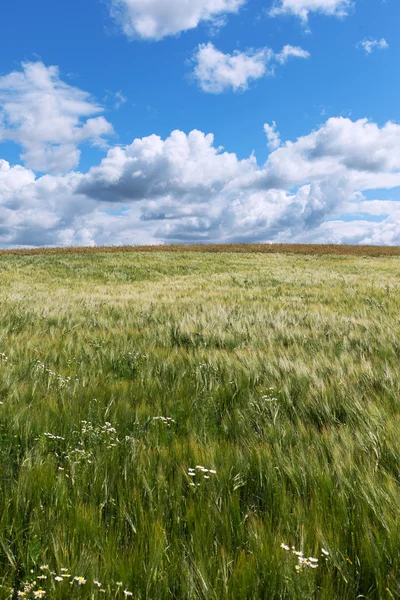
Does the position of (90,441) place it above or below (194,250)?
below

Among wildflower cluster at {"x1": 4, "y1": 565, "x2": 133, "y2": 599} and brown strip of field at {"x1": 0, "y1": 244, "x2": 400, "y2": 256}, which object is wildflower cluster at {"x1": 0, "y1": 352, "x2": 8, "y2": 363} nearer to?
wildflower cluster at {"x1": 4, "y1": 565, "x2": 133, "y2": 599}

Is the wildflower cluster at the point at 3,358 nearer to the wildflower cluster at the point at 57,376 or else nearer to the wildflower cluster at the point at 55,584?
the wildflower cluster at the point at 57,376

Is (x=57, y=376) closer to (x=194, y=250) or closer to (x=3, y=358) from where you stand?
(x=3, y=358)

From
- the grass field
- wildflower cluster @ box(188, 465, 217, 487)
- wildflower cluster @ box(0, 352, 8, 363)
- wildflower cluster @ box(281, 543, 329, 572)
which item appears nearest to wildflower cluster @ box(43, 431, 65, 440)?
the grass field

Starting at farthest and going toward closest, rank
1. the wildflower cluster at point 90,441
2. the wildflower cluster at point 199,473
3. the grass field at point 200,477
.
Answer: the wildflower cluster at point 90,441 → the wildflower cluster at point 199,473 → the grass field at point 200,477

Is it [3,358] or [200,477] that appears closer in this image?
[200,477]

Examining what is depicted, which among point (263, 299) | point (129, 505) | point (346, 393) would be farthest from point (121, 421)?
point (263, 299)

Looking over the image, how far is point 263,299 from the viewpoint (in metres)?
10.9

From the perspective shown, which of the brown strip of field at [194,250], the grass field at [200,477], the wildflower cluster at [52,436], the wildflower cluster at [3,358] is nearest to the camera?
the grass field at [200,477]

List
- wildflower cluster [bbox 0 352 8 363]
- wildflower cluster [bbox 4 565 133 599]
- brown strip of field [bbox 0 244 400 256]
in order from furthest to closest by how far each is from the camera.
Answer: brown strip of field [bbox 0 244 400 256]
wildflower cluster [bbox 0 352 8 363]
wildflower cluster [bbox 4 565 133 599]

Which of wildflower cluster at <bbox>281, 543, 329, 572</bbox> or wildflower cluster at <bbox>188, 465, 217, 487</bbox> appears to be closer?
wildflower cluster at <bbox>281, 543, 329, 572</bbox>

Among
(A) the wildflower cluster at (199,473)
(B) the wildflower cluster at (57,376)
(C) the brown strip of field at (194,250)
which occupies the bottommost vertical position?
(A) the wildflower cluster at (199,473)

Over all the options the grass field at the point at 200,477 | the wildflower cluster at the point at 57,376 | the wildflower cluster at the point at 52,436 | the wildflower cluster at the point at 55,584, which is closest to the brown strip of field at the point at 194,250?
→ the wildflower cluster at the point at 57,376

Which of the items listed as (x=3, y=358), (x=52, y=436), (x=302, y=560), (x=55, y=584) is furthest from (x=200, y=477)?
(x=3, y=358)
